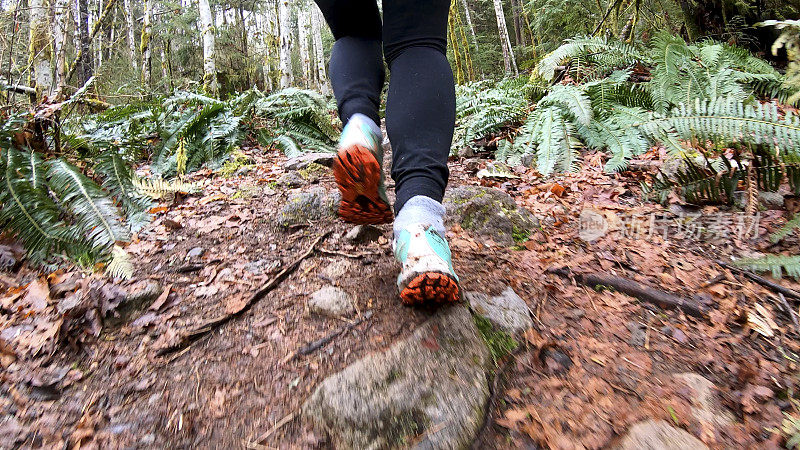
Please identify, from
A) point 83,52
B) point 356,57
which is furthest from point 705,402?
point 83,52

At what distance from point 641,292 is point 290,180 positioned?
2206 millimetres

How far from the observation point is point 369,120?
4.82 feet

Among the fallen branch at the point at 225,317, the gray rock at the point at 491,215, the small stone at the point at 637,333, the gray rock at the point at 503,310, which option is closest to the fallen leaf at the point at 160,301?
the fallen branch at the point at 225,317

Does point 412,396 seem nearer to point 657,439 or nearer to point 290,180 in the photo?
point 657,439

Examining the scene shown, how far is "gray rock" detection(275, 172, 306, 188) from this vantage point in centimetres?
277

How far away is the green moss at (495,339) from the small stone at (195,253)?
50.9 inches

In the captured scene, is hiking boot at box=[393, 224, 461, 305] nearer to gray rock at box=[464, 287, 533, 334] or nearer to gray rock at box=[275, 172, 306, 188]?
gray rock at box=[464, 287, 533, 334]

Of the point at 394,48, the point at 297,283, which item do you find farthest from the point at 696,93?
the point at 297,283

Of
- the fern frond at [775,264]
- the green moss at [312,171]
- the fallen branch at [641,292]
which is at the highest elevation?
the green moss at [312,171]

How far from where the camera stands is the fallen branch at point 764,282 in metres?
1.43

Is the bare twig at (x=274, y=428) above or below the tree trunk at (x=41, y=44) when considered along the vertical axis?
below

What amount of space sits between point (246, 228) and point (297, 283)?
66 cm

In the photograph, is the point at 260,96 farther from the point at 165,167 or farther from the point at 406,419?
the point at 406,419

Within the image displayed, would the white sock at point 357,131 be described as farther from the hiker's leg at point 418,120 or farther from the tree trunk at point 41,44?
the tree trunk at point 41,44
